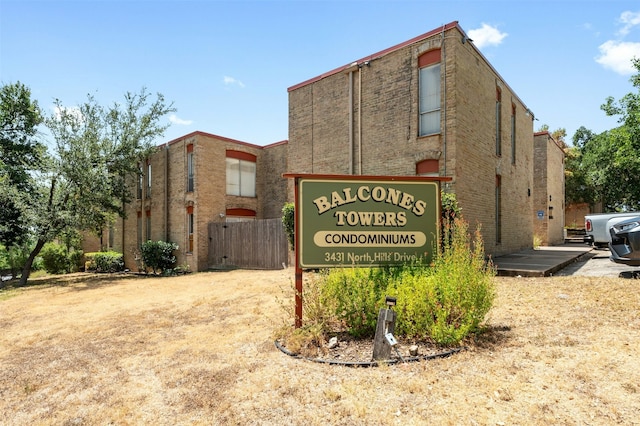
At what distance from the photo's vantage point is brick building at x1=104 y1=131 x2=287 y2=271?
19.8 metres

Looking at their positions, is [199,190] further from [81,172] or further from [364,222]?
[364,222]

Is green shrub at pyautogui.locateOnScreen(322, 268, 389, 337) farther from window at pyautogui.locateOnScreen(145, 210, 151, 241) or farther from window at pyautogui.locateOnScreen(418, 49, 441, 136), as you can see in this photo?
window at pyautogui.locateOnScreen(145, 210, 151, 241)

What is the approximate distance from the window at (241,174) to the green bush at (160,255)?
173 inches

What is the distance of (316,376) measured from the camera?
420cm

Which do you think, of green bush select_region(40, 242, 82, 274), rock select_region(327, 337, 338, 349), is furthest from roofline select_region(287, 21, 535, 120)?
green bush select_region(40, 242, 82, 274)

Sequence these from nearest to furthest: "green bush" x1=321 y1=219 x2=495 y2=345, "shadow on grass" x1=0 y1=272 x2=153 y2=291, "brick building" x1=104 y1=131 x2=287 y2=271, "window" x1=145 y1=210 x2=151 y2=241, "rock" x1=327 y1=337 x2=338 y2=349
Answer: "green bush" x1=321 y1=219 x2=495 y2=345
"rock" x1=327 y1=337 x2=338 y2=349
"shadow on grass" x1=0 y1=272 x2=153 y2=291
"brick building" x1=104 y1=131 x2=287 y2=271
"window" x1=145 y1=210 x2=151 y2=241

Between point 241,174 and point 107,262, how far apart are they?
37.3 feet

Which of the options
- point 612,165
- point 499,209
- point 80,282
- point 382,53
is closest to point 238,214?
point 80,282

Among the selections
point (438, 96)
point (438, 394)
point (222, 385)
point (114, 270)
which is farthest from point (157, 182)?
point (438, 394)

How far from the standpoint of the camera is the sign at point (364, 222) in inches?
222

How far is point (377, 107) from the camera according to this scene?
1429 cm

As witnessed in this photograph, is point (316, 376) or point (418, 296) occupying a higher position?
point (418, 296)

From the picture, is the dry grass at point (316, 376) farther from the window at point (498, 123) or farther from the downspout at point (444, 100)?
the window at point (498, 123)

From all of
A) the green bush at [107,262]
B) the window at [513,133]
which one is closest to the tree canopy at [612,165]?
the window at [513,133]
